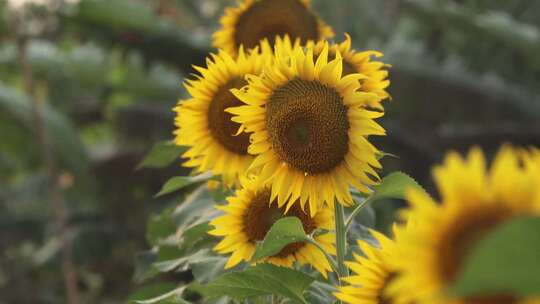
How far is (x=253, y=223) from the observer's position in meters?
0.94

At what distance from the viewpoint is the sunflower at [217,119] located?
1.03m

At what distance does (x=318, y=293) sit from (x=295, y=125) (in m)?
0.20

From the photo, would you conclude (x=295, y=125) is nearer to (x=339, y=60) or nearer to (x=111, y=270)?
(x=339, y=60)

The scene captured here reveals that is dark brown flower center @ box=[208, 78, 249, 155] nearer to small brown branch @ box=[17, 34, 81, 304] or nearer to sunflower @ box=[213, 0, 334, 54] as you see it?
sunflower @ box=[213, 0, 334, 54]

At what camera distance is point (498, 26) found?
4.92 meters

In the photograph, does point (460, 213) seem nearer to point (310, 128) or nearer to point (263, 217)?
point (310, 128)

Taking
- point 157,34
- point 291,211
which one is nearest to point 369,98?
point 291,211

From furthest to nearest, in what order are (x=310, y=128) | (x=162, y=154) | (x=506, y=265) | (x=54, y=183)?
(x=54, y=183) < (x=162, y=154) < (x=310, y=128) < (x=506, y=265)

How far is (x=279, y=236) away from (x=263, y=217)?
0.64 feet

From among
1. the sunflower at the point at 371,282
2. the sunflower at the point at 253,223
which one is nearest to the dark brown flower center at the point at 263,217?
the sunflower at the point at 253,223

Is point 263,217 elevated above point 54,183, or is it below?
below

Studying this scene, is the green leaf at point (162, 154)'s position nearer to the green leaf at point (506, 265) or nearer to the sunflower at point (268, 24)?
the sunflower at point (268, 24)

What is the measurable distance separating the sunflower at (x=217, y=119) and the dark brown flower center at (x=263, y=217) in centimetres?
9

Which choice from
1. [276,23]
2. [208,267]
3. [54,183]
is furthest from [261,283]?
[54,183]
